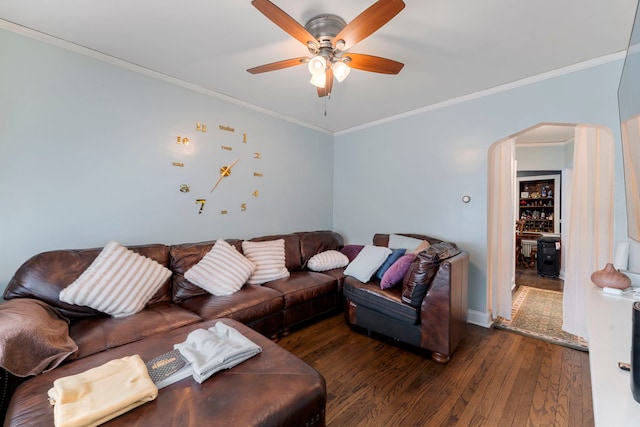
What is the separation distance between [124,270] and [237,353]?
1.34 m

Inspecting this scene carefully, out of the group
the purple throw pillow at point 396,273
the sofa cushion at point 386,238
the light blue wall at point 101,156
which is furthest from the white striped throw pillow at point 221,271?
the sofa cushion at point 386,238

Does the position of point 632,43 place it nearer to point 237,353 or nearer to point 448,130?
point 448,130

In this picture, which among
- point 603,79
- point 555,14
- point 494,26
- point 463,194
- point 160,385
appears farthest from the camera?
point 463,194

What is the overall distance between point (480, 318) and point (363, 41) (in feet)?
9.86

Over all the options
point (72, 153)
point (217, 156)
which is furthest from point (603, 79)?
point (72, 153)

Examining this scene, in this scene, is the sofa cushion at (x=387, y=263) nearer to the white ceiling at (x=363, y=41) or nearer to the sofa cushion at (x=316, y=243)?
the sofa cushion at (x=316, y=243)

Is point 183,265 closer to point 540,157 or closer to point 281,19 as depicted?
point 281,19

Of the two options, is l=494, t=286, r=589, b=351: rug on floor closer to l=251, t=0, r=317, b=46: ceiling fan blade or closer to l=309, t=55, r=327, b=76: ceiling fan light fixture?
l=309, t=55, r=327, b=76: ceiling fan light fixture

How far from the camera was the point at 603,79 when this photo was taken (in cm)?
222

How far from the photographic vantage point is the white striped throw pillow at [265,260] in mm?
2840

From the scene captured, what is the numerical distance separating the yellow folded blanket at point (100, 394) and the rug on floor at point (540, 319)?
10.6ft

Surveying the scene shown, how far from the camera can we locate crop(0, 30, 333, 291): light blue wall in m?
1.96

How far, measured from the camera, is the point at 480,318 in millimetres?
2914

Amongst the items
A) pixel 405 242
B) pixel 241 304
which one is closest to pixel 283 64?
pixel 241 304
